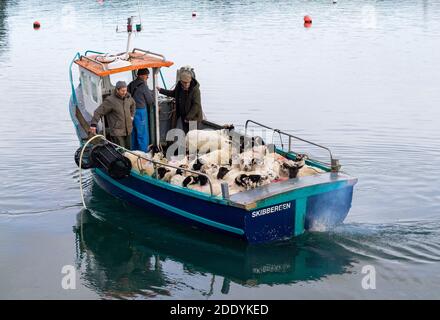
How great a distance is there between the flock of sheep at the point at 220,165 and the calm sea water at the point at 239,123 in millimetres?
1186

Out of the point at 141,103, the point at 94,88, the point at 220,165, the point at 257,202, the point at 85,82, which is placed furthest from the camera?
the point at 85,82

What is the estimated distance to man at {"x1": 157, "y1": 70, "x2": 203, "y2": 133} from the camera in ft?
48.7

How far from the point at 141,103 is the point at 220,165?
300 centimetres

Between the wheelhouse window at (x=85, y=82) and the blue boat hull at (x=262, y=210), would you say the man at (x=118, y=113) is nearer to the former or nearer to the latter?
the blue boat hull at (x=262, y=210)

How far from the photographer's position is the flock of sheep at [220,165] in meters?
12.1

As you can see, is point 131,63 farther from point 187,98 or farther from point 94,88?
point 187,98

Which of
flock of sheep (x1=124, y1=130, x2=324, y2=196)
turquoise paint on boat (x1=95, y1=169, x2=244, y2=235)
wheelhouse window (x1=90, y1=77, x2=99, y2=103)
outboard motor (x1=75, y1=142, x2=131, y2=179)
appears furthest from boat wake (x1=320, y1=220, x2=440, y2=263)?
wheelhouse window (x1=90, y1=77, x2=99, y2=103)

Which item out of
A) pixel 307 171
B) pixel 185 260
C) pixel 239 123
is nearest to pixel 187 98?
pixel 307 171

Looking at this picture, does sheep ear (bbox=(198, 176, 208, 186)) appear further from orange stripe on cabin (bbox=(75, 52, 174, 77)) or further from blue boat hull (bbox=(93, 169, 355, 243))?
orange stripe on cabin (bbox=(75, 52, 174, 77))

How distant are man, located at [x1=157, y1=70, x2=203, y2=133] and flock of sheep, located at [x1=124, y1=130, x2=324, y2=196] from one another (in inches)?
40.1

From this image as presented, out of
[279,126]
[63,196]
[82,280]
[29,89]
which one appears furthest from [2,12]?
[82,280]

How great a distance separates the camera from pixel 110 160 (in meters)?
13.1

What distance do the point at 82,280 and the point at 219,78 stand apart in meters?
19.7

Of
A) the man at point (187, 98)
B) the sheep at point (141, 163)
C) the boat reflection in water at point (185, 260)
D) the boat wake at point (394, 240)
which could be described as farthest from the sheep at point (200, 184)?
the man at point (187, 98)
